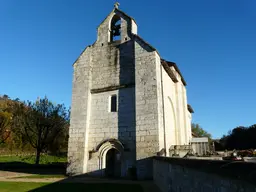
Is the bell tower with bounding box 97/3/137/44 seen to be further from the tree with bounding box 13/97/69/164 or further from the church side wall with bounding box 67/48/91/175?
the tree with bounding box 13/97/69/164

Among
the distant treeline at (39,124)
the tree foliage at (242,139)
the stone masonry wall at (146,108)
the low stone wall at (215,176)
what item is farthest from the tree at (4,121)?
the tree foliage at (242,139)

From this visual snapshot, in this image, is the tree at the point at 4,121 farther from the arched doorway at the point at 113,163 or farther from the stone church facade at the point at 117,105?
the arched doorway at the point at 113,163

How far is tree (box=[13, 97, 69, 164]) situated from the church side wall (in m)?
9.18

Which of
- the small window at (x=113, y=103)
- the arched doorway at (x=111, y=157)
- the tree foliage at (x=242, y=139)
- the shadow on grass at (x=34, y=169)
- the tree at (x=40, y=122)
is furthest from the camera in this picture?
the tree foliage at (x=242, y=139)

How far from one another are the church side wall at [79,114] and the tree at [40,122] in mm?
9179

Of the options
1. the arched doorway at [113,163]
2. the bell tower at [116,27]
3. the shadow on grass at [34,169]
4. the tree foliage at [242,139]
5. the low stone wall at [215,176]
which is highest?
the bell tower at [116,27]

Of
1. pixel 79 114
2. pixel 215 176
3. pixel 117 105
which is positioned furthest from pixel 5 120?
pixel 215 176

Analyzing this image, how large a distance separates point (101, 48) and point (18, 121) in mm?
13076

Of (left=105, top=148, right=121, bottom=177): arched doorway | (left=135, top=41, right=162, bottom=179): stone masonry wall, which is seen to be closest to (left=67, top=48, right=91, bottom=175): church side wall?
(left=105, top=148, right=121, bottom=177): arched doorway

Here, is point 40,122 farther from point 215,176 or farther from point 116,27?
point 215,176

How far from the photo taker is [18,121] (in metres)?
23.2

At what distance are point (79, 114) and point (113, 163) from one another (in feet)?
13.3

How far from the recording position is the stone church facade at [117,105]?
13391mm

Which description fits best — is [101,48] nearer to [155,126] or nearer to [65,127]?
[155,126]
